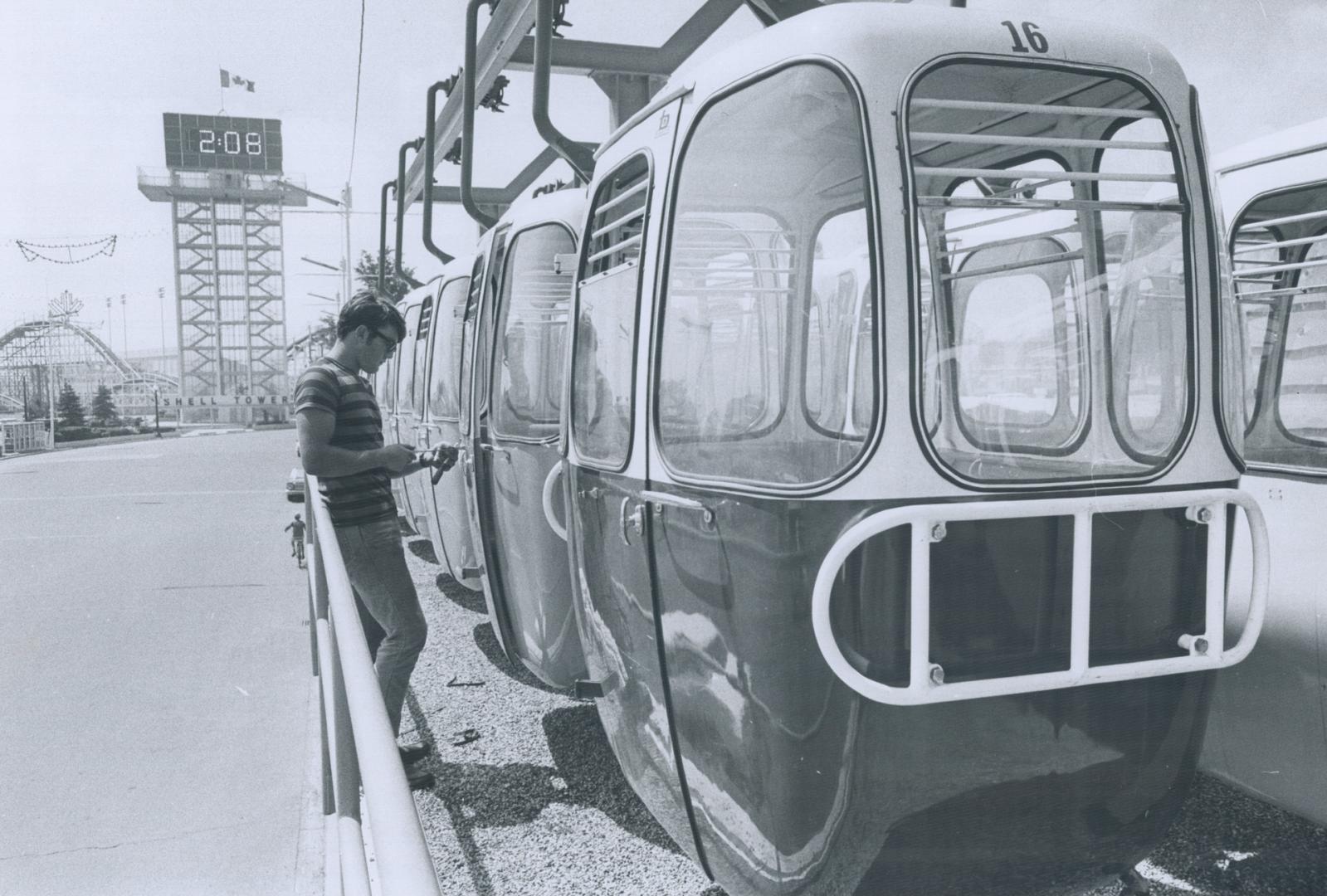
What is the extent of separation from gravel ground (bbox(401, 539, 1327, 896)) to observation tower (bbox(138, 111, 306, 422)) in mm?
96310

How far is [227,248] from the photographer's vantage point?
10000 cm

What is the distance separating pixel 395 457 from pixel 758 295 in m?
2.01

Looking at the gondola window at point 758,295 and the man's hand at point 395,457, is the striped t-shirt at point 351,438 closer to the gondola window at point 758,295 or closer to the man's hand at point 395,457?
the man's hand at point 395,457

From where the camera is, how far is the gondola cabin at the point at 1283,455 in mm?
3570

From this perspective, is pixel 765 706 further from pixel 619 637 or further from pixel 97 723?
pixel 97 723

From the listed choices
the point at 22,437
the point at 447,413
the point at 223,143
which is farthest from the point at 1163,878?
the point at 223,143

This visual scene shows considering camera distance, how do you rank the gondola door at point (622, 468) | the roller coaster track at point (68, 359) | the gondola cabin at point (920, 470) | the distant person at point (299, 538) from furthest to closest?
the roller coaster track at point (68, 359) → the distant person at point (299, 538) → the gondola door at point (622, 468) → the gondola cabin at point (920, 470)

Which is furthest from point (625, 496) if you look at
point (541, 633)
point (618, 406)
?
point (541, 633)

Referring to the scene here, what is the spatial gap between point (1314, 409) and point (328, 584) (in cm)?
341

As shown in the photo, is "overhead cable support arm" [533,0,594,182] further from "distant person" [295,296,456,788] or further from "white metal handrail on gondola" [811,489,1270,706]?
"white metal handrail on gondola" [811,489,1270,706]

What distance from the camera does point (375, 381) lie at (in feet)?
48.9

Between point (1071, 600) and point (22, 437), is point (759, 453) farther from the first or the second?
point (22, 437)

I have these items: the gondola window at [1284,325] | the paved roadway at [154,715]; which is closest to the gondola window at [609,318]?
the paved roadway at [154,715]

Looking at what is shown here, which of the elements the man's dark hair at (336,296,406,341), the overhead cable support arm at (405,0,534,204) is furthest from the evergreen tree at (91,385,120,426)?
the man's dark hair at (336,296,406,341)
